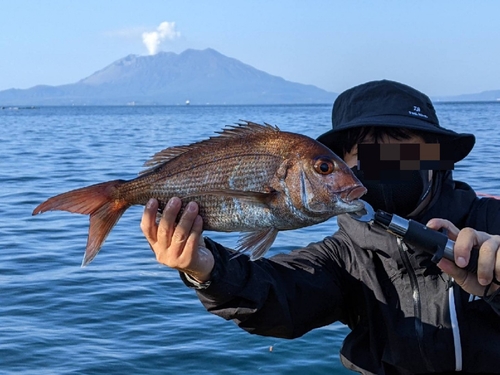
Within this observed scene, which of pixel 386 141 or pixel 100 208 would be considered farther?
pixel 386 141

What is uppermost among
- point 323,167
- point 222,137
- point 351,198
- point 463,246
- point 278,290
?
point 222,137

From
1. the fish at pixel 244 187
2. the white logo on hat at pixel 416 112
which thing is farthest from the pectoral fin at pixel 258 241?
the white logo on hat at pixel 416 112

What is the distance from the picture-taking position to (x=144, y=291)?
881 cm

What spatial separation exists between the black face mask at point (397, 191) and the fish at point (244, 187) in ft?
2.33

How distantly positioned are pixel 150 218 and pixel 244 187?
17.7 inches

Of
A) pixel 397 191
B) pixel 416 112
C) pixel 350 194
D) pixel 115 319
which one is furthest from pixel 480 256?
pixel 115 319

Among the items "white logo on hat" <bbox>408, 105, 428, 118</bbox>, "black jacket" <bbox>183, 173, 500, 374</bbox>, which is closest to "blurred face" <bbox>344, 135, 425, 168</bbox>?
"white logo on hat" <bbox>408, 105, 428, 118</bbox>

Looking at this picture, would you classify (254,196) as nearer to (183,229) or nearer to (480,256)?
(183,229)

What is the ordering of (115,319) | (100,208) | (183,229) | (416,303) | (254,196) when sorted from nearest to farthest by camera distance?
(254,196) → (183,229) → (100,208) → (416,303) → (115,319)

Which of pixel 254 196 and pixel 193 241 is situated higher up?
pixel 254 196

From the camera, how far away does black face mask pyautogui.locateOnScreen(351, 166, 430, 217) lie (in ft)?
12.3

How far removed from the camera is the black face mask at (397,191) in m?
3.74

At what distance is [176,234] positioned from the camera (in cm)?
317

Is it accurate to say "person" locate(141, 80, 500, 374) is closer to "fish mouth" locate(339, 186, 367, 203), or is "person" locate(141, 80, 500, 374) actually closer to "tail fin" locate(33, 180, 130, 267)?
"tail fin" locate(33, 180, 130, 267)
